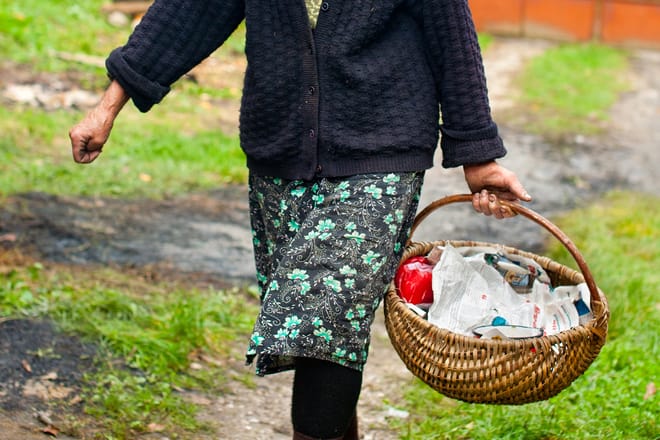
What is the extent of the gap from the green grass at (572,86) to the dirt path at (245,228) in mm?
254

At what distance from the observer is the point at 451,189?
6574mm

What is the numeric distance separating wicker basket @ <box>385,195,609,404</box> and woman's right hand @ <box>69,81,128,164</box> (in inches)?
35.4

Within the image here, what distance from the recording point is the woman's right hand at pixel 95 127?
2.53 meters

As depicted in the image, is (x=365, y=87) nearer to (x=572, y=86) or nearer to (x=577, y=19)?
(x=572, y=86)

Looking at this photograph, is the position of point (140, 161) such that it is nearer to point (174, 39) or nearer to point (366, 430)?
point (366, 430)

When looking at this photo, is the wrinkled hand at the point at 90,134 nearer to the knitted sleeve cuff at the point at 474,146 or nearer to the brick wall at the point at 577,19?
the knitted sleeve cuff at the point at 474,146

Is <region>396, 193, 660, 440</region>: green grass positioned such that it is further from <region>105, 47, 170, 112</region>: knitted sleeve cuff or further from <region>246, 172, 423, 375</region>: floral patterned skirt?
<region>105, 47, 170, 112</region>: knitted sleeve cuff

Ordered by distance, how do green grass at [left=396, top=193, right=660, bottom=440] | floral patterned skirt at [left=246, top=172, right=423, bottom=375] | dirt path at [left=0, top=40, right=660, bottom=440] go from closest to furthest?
floral patterned skirt at [left=246, top=172, right=423, bottom=375] → green grass at [left=396, top=193, right=660, bottom=440] → dirt path at [left=0, top=40, right=660, bottom=440]

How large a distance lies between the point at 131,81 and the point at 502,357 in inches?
47.4

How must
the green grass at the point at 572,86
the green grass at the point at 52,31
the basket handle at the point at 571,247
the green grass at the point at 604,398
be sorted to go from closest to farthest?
the basket handle at the point at 571,247 → the green grass at the point at 604,398 → the green grass at the point at 52,31 → the green grass at the point at 572,86

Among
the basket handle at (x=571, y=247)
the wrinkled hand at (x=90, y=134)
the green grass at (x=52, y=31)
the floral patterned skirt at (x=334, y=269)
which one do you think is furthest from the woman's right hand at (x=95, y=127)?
the green grass at (x=52, y=31)

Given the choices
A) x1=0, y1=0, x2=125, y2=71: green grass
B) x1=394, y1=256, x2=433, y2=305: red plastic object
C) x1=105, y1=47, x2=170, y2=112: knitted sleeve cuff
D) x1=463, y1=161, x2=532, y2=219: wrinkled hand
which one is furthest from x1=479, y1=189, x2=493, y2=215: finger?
x1=0, y1=0, x2=125, y2=71: green grass

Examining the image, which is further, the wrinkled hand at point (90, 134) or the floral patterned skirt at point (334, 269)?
the wrinkled hand at point (90, 134)

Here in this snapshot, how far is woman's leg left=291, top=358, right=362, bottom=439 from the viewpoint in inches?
93.1
